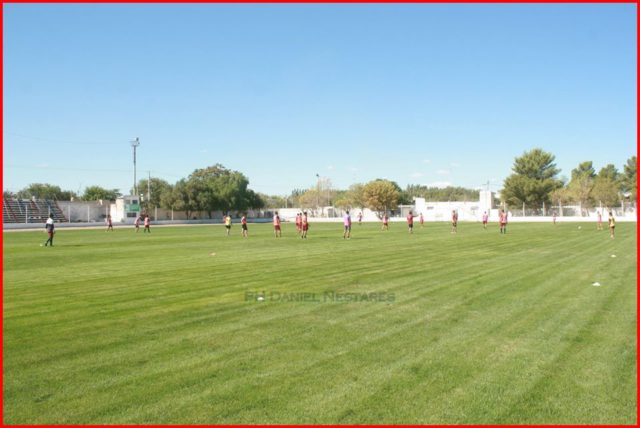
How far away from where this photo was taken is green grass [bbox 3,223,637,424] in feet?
15.8

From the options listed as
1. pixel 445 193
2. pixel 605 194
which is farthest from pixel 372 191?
pixel 445 193

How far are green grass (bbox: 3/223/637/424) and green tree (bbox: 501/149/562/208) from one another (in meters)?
87.6

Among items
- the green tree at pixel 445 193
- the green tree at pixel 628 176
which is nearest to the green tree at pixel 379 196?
the green tree at pixel 628 176

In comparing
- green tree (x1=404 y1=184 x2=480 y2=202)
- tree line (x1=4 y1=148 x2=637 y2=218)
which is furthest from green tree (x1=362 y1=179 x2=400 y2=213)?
green tree (x1=404 y1=184 x2=480 y2=202)

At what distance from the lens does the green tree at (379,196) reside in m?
108

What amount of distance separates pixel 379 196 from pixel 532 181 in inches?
1138

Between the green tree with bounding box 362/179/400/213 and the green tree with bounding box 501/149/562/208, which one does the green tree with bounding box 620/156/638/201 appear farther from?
the green tree with bounding box 362/179/400/213

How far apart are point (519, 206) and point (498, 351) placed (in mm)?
97136

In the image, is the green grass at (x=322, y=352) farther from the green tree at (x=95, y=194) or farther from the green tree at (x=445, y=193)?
the green tree at (x=445, y=193)

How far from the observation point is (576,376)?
5637mm

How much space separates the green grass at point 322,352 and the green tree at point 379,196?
9482cm

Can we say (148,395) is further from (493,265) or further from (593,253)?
(593,253)

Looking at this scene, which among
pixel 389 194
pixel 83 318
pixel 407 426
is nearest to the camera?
pixel 407 426

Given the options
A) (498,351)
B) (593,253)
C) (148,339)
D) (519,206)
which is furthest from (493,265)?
(519,206)
